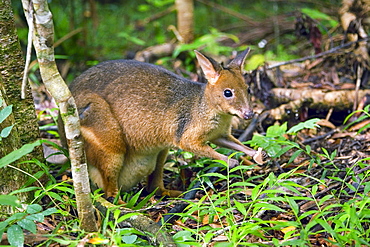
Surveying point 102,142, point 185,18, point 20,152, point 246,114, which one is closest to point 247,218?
point 246,114

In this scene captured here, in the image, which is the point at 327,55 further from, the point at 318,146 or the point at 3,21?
the point at 3,21

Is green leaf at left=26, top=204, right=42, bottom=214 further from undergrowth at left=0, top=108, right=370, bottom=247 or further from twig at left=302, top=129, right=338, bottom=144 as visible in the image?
twig at left=302, top=129, right=338, bottom=144

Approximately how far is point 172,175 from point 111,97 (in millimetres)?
1105

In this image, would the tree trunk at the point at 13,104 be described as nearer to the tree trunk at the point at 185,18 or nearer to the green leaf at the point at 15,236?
the green leaf at the point at 15,236

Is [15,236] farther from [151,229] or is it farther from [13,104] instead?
[13,104]

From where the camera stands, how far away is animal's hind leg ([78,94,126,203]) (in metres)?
4.05

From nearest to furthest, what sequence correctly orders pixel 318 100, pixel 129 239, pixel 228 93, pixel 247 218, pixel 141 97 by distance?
pixel 129 239, pixel 247 218, pixel 228 93, pixel 141 97, pixel 318 100

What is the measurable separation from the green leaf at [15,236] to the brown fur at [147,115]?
1394 mm

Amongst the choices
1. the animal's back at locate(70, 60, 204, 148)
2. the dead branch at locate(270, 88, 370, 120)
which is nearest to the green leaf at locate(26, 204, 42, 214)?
the animal's back at locate(70, 60, 204, 148)

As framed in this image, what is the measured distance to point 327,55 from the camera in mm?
6195

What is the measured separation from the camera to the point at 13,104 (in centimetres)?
355

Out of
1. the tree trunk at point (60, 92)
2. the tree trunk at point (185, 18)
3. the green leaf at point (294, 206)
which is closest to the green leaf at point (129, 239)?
the tree trunk at point (60, 92)

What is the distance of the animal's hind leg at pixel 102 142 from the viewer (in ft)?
13.3

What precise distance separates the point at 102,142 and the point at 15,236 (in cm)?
149
